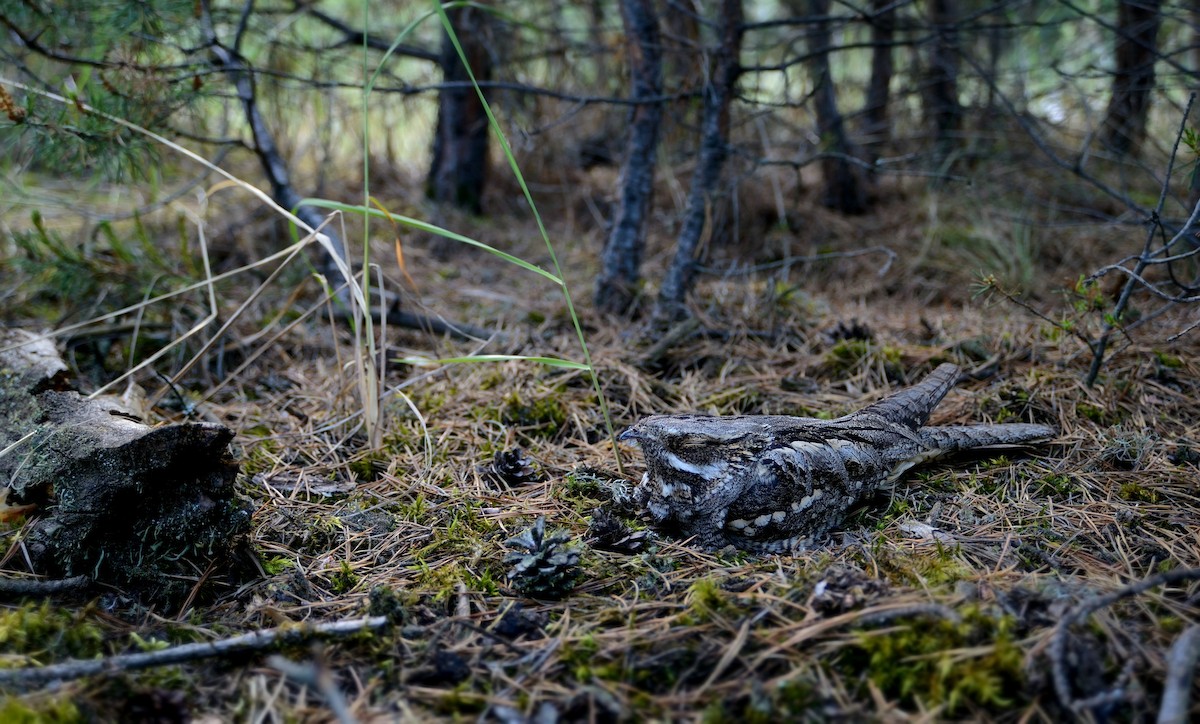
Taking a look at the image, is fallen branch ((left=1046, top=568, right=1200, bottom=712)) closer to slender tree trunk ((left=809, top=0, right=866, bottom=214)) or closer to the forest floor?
the forest floor

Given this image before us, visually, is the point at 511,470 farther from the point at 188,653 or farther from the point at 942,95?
the point at 942,95

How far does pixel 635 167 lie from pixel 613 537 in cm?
223

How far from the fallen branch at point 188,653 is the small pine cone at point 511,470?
0.86m

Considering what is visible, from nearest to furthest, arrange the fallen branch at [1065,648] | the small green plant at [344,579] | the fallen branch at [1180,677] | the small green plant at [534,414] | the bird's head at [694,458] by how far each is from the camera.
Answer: the fallen branch at [1180,677] → the fallen branch at [1065,648] → the small green plant at [344,579] → the bird's head at [694,458] → the small green plant at [534,414]

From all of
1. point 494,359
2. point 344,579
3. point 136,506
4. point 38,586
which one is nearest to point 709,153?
point 494,359

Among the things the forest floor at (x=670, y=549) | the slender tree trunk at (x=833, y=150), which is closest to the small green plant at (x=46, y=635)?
the forest floor at (x=670, y=549)

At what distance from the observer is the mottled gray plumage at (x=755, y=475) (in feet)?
7.05

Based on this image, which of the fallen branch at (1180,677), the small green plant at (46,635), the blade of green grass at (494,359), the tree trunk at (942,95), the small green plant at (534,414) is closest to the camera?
the fallen branch at (1180,677)

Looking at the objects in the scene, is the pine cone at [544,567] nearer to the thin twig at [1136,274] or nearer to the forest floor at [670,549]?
the forest floor at [670,549]

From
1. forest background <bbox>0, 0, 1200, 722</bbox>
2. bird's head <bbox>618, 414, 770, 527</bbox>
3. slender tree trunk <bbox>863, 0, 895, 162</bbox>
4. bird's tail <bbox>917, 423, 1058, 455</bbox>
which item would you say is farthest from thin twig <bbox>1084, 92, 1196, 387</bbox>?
slender tree trunk <bbox>863, 0, 895, 162</bbox>

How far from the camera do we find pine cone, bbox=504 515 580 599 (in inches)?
76.6

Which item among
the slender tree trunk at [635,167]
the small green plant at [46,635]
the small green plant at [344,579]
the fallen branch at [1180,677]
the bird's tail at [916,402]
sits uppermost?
the slender tree trunk at [635,167]

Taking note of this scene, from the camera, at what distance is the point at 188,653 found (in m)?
1.63

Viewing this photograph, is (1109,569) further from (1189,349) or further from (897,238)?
(897,238)
